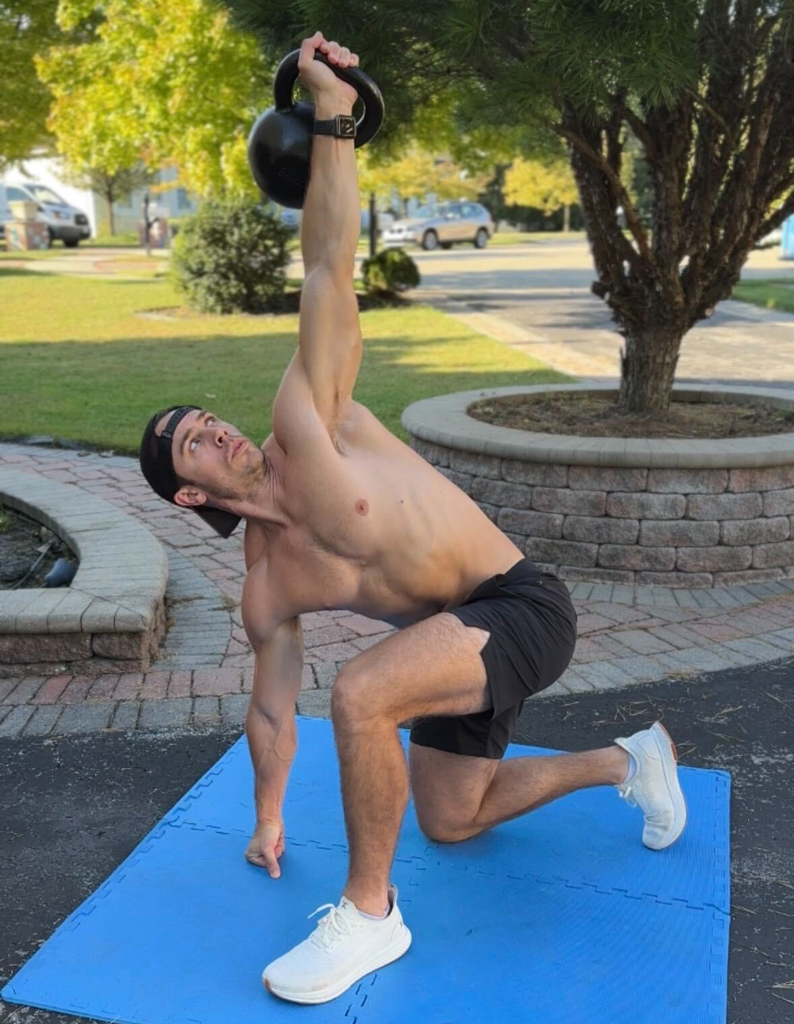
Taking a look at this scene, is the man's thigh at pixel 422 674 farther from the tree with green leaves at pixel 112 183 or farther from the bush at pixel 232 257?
the tree with green leaves at pixel 112 183

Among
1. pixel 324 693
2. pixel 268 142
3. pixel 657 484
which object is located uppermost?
pixel 268 142

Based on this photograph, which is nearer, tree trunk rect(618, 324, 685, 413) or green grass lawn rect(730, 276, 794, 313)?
tree trunk rect(618, 324, 685, 413)

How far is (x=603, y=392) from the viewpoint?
22.6 feet

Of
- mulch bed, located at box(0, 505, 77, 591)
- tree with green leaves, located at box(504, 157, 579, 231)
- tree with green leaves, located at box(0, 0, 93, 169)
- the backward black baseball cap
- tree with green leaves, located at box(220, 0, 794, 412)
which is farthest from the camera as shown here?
tree with green leaves, located at box(504, 157, 579, 231)

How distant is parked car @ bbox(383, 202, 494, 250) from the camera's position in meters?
35.1

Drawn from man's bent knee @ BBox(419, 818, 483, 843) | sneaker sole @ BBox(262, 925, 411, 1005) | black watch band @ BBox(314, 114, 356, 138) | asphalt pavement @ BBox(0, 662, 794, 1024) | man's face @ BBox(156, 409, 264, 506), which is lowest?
asphalt pavement @ BBox(0, 662, 794, 1024)

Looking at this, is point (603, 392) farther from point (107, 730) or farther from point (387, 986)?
point (387, 986)

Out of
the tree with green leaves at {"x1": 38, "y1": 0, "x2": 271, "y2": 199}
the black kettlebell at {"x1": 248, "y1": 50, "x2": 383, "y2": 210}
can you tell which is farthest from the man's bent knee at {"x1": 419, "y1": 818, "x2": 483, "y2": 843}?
the tree with green leaves at {"x1": 38, "y1": 0, "x2": 271, "y2": 199}

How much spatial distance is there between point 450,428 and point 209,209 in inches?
452

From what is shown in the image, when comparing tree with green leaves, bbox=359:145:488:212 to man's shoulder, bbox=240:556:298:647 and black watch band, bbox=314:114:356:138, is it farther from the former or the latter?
man's shoulder, bbox=240:556:298:647

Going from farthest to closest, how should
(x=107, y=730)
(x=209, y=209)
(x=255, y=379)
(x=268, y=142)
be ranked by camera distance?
(x=209, y=209), (x=255, y=379), (x=107, y=730), (x=268, y=142)

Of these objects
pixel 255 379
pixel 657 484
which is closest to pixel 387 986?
pixel 657 484

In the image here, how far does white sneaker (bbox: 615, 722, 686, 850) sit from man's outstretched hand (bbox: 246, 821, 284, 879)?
100 cm

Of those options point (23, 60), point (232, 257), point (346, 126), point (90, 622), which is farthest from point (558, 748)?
point (23, 60)
